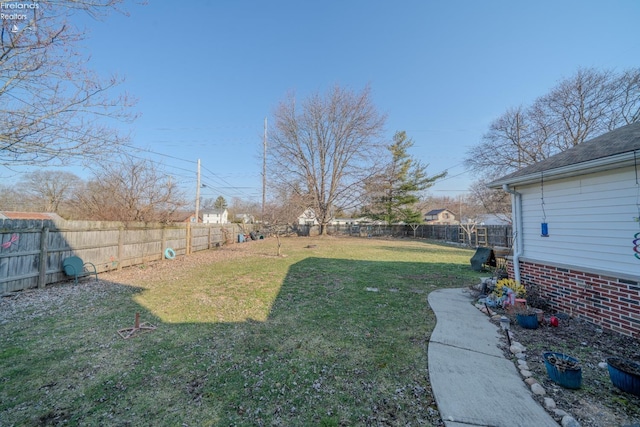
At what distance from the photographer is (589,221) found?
3.68 m

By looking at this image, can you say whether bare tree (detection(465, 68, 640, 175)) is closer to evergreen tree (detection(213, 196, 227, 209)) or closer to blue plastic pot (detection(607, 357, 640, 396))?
blue plastic pot (detection(607, 357, 640, 396))

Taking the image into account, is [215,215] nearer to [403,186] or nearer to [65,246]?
[403,186]

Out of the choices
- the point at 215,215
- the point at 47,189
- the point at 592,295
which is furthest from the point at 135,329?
the point at 215,215

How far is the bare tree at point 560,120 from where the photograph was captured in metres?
11.8

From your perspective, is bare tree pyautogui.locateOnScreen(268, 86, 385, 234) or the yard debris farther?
bare tree pyautogui.locateOnScreen(268, 86, 385, 234)

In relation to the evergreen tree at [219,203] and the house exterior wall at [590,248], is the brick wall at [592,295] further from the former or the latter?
the evergreen tree at [219,203]

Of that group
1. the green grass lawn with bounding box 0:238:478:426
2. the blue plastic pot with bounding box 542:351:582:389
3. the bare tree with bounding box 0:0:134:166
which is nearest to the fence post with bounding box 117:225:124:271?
the green grass lawn with bounding box 0:238:478:426

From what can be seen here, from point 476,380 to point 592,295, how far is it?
2844mm

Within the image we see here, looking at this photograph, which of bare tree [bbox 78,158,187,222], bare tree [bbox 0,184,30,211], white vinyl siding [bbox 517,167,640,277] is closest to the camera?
white vinyl siding [bbox 517,167,640,277]

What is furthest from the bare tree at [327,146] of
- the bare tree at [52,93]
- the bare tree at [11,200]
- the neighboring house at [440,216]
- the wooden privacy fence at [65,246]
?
the neighboring house at [440,216]

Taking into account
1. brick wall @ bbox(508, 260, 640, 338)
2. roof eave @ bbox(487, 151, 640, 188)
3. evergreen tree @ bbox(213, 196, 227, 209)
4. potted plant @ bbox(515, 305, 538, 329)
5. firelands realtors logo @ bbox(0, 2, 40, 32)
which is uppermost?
evergreen tree @ bbox(213, 196, 227, 209)

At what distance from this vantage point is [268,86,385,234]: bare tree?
64.9ft

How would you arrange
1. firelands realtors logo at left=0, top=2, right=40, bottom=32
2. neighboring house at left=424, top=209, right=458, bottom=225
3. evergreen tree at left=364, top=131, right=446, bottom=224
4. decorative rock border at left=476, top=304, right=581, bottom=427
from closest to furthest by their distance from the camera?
decorative rock border at left=476, top=304, right=581, bottom=427
firelands realtors logo at left=0, top=2, right=40, bottom=32
evergreen tree at left=364, top=131, right=446, bottom=224
neighboring house at left=424, top=209, right=458, bottom=225

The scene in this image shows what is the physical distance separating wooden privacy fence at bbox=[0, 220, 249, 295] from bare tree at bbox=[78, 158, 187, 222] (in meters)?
1.25
